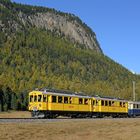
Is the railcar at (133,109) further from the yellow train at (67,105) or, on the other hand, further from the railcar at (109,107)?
the yellow train at (67,105)

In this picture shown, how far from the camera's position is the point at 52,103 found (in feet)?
168

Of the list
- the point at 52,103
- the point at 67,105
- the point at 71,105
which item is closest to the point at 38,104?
the point at 52,103

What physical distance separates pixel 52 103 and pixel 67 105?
11.3ft

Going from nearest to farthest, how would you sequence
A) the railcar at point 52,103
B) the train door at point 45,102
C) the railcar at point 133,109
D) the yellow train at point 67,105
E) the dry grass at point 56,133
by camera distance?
the dry grass at point 56,133, the train door at point 45,102, the railcar at point 52,103, the yellow train at point 67,105, the railcar at point 133,109

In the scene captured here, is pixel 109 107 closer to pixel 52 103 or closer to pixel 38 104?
pixel 52 103

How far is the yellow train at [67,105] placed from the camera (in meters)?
50.9

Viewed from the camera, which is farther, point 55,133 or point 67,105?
point 67,105

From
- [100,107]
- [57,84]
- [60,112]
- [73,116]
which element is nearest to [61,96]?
[60,112]

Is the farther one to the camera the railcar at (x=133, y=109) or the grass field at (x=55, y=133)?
the railcar at (x=133, y=109)

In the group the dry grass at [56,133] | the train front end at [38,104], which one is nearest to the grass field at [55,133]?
the dry grass at [56,133]

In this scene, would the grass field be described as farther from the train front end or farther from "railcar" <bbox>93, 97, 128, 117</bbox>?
"railcar" <bbox>93, 97, 128, 117</bbox>

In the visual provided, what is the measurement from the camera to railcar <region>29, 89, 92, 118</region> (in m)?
50.8

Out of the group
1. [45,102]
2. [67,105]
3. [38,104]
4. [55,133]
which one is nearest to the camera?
[55,133]

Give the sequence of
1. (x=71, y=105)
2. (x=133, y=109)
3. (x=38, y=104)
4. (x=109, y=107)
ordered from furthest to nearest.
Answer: (x=133, y=109) < (x=109, y=107) < (x=71, y=105) < (x=38, y=104)
